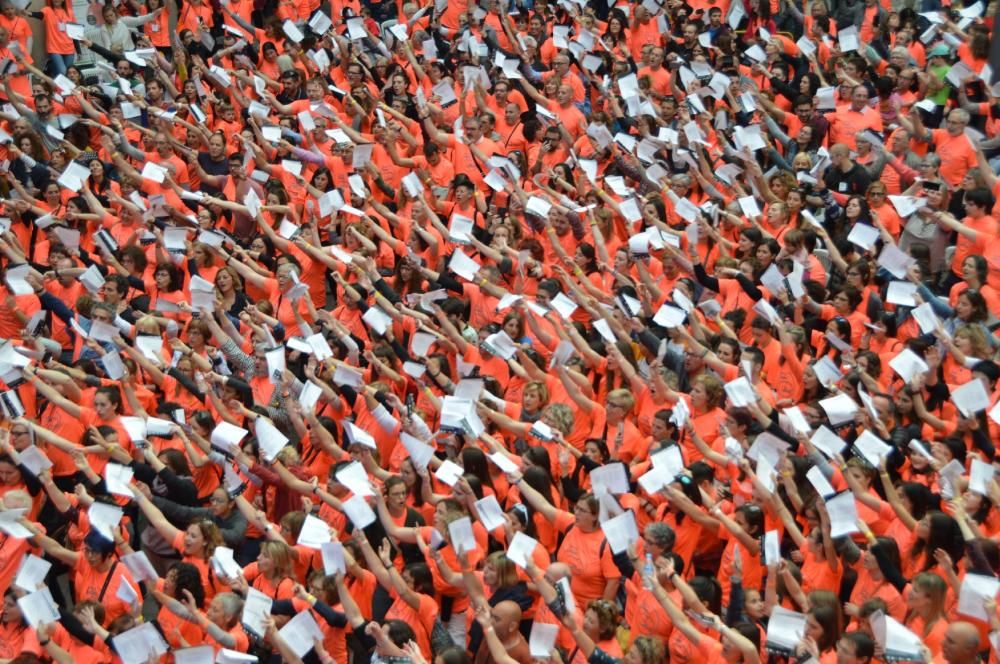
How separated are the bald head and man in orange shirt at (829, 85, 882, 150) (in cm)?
785

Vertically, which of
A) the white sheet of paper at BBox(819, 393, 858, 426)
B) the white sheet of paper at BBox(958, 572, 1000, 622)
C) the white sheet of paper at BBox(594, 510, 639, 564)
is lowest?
the white sheet of paper at BBox(594, 510, 639, 564)

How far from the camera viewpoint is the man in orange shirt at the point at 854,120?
571 inches

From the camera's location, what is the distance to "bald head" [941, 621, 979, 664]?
7309mm

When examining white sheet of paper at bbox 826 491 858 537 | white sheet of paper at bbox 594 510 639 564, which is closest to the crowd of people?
white sheet of paper at bbox 826 491 858 537

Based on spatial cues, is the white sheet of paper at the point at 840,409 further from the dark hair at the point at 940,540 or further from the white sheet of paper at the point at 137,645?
the white sheet of paper at the point at 137,645

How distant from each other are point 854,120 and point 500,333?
16.9ft

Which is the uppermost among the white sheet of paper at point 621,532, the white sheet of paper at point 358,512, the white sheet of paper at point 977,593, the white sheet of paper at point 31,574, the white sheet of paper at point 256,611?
the white sheet of paper at point 977,593

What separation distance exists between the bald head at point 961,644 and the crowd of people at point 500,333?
Result: 2cm

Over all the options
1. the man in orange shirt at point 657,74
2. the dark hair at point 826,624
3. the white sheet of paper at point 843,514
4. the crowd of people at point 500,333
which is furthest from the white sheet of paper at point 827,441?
the man in orange shirt at point 657,74

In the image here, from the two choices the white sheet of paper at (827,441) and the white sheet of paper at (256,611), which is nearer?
the white sheet of paper at (256,611)

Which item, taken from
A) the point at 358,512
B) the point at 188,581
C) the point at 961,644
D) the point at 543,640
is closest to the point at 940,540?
the point at 961,644

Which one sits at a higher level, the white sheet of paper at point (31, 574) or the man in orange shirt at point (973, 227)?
the man in orange shirt at point (973, 227)

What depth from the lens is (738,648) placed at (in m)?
7.70

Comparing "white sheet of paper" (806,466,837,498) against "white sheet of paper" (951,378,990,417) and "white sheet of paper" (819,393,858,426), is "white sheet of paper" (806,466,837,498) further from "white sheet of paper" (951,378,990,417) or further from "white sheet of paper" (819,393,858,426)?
"white sheet of paper" (951,378,990,417)
